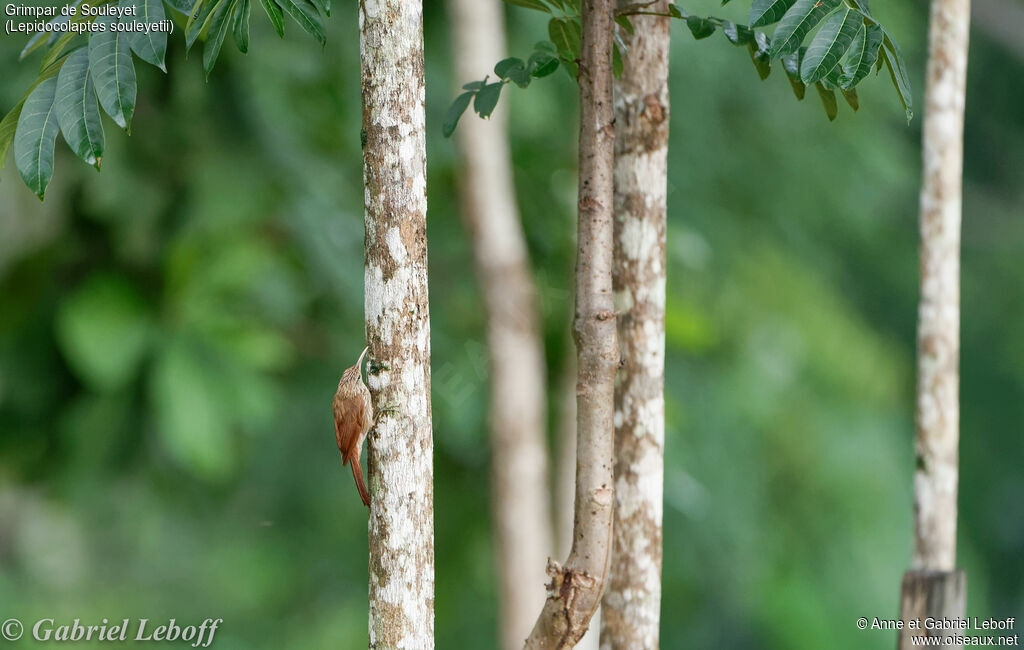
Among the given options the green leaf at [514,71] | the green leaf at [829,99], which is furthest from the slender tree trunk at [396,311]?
the green leaf at [829,99]

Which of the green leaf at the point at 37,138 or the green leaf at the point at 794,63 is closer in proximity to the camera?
the green leaf at the point at 37,138

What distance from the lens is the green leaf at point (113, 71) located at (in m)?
1.05

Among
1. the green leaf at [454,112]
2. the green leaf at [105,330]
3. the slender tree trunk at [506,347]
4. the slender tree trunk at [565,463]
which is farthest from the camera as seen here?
the slender tree trunk at [565,463]

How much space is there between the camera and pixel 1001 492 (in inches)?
253

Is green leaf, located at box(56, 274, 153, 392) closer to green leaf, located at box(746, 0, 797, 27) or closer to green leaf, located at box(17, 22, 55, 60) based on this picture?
green leaf, located at box(17, 22, 55, 60)

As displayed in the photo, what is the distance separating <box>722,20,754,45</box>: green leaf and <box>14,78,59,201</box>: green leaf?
35.4 inches

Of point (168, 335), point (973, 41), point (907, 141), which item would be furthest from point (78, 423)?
point (973, 41)

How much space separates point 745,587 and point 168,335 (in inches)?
140

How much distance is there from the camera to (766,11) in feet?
3.57

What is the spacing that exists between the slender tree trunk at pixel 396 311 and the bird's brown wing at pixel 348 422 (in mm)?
23

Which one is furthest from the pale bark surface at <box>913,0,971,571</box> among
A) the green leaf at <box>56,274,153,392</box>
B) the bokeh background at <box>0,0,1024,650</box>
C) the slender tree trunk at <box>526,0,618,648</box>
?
the green leaf at <box>56,274,153,392</box>

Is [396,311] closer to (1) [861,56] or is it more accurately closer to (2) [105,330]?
(1) [861,56]

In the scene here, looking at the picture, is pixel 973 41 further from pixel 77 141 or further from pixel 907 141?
pixel 77 141

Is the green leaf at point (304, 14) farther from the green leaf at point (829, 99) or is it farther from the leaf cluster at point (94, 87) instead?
the green leaf at point (829, 99)
